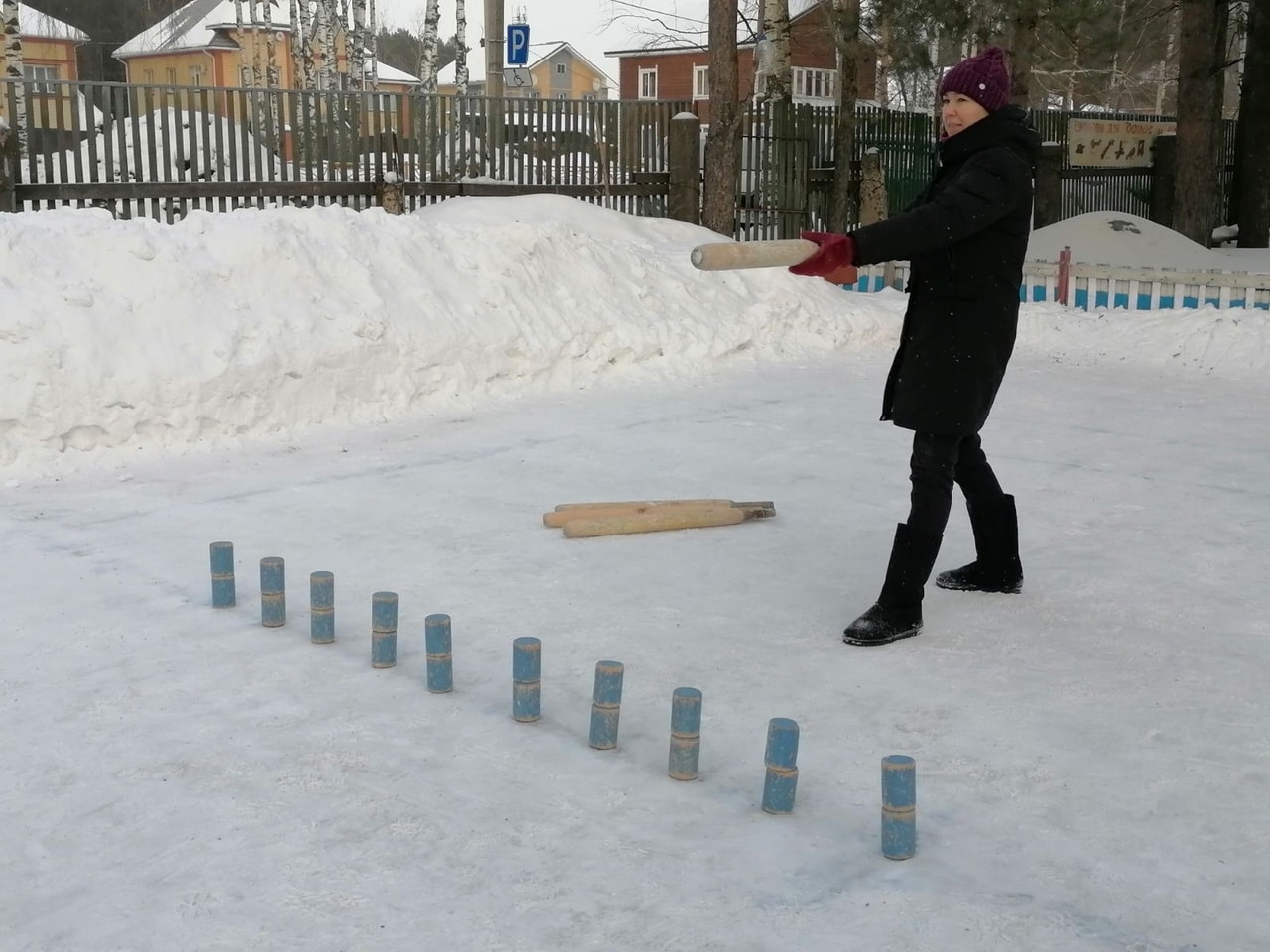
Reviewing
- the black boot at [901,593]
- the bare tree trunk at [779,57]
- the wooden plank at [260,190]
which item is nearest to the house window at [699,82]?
the bare tree trunk at [779,57]

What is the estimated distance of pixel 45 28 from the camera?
169ft

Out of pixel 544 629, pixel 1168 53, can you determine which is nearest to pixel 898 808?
pixel 544 629

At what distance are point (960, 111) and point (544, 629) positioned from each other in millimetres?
2431

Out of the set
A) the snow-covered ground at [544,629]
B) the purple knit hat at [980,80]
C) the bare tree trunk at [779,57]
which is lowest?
the snow-covered ground at [544,629]

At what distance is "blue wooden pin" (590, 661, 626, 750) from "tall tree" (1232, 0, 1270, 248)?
777 inches

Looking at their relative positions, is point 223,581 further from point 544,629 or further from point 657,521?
point 657,521

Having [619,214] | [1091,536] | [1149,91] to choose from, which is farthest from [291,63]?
[1091,536]

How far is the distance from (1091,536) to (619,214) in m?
8.10

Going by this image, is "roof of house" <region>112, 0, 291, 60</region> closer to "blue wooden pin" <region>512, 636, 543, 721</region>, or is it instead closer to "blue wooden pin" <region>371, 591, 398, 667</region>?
"blue wooden pin" <region>371, 591, 398, 667</region>

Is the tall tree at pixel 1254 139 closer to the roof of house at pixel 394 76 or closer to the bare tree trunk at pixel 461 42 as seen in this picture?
the bare tree trunk at pixel 461 42

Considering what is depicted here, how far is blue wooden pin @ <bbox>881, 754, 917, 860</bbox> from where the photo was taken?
3.47 metres

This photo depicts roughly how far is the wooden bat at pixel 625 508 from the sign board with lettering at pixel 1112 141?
17542 mm

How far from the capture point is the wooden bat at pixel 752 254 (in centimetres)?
474

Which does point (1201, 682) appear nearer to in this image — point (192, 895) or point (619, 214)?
point (192, 895)
